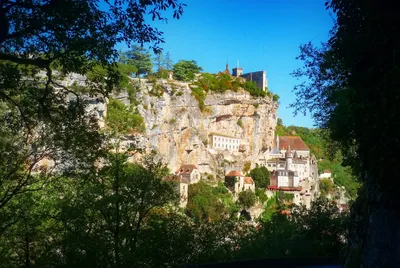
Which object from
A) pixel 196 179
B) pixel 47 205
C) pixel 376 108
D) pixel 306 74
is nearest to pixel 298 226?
pixel 306 74

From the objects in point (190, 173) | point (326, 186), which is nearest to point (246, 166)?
point (190, 173)

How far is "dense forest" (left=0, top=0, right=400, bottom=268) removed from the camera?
6328 millimetres

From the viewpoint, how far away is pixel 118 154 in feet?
41.8

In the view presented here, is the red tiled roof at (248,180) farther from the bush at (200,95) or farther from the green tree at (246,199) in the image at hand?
the bush at (200,95)

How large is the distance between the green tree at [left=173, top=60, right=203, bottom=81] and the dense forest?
46.0m

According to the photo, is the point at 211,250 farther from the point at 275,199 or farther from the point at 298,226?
the point at 275,199

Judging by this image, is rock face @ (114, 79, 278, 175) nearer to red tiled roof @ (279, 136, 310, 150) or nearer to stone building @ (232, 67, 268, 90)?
stone building @ (232, 67, 268, 90)

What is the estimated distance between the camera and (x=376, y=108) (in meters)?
6.07

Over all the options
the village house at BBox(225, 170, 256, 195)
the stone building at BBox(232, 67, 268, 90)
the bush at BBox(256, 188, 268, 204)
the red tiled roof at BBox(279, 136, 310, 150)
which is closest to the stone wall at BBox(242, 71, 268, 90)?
the stone building at BBox(232, 67, 268, 90)

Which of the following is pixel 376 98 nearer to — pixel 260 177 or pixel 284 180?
pixel 260 177

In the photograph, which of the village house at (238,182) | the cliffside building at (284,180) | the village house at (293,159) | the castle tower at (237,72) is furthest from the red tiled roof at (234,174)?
the castle tower at (237,72)

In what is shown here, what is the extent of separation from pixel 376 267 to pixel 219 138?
5987 centimetres

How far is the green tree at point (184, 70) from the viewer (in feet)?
211

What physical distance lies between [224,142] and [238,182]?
8314mm
